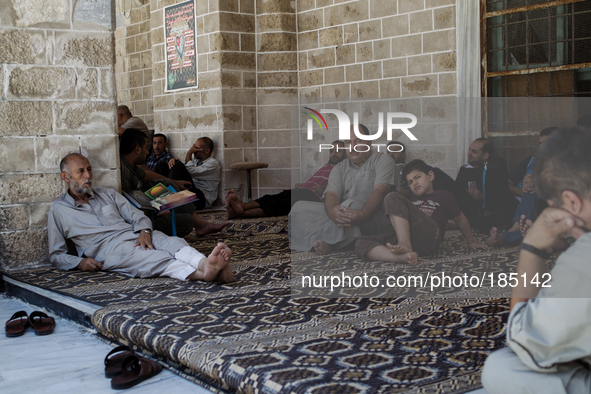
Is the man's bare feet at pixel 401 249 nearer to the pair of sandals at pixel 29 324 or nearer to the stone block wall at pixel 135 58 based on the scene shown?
the pair of sandals at pixel 29 324

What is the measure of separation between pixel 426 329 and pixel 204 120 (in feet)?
18.6

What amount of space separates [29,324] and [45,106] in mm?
1852

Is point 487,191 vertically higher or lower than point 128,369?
higher

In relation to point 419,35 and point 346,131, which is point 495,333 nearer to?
point 346,131

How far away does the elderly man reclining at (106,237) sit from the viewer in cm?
390

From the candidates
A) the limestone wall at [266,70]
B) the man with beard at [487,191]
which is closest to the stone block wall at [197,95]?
the limestone wall at [266,70]

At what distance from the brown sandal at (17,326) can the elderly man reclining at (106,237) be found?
0.82 m

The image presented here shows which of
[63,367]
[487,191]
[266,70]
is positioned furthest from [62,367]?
[266,70]

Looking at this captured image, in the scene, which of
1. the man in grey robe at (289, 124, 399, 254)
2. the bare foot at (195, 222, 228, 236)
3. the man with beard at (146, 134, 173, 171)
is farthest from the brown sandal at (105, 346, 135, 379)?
the man with beard at (146, 134, 173, 171)

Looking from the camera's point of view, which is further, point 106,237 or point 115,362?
point 106,237

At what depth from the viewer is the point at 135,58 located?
9.84 metres

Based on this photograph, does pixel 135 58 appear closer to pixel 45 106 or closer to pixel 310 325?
pixel 45 106

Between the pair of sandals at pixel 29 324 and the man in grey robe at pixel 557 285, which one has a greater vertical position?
the man in grey robe at pixel 557 285

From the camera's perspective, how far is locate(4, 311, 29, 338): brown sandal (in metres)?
3.15
